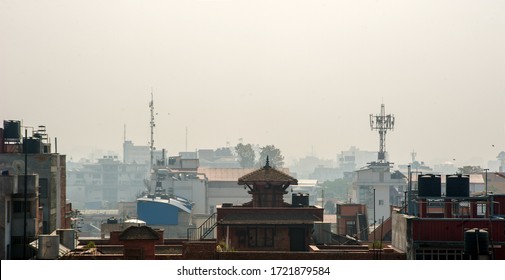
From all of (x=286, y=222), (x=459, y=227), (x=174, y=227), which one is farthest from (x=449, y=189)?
(x=174, y=227)

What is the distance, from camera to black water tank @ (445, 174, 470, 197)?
59812mm

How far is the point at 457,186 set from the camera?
59.9 metres

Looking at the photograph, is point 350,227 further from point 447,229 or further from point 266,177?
point 447,229

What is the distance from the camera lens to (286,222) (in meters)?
81.0

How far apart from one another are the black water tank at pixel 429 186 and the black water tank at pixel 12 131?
130 feet

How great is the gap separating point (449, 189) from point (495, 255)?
6.31m

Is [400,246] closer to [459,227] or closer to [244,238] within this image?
[459,227]

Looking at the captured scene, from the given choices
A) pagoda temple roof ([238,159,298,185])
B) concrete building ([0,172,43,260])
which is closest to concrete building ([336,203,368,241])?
pagoda temple roof ([238,159,298,185])

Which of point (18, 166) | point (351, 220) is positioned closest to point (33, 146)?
point (18, 166)

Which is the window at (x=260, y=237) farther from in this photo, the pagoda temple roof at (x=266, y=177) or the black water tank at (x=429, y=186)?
the black water tank at (x=429, y=186)

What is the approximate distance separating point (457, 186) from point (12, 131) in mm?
41477

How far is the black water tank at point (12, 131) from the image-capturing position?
289 feet

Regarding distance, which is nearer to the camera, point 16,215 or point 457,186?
point 457,186

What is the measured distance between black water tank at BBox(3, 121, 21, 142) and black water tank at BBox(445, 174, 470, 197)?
40664 mm
